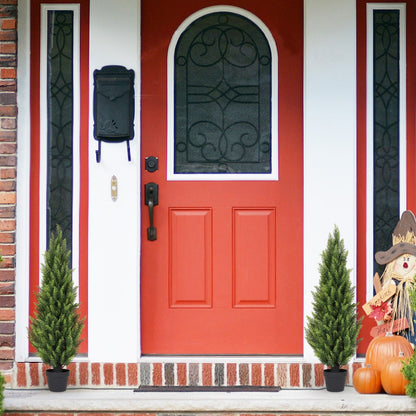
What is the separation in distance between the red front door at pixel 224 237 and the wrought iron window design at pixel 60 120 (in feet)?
1.53

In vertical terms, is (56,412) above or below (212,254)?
below

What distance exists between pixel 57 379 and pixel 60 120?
5.22 ft

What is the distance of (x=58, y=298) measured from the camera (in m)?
4.61

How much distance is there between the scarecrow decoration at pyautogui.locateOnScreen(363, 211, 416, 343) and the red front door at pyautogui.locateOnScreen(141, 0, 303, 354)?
537mm

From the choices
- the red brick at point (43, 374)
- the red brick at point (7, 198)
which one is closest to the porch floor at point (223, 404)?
the red brick at point (43, 374)

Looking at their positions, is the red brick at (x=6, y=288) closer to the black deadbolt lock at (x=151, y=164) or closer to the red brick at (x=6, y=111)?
the red brick at (x=6, y=111)

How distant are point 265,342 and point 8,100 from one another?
2.19 m

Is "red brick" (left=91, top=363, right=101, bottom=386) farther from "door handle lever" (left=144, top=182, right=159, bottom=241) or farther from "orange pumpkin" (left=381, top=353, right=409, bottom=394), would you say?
"orange pumpkin" (left=381, top=353, right=409, bottom=394)

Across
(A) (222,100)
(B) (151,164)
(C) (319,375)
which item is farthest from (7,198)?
(C) (319,375)

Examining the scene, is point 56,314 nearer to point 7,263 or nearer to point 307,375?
point 7,263

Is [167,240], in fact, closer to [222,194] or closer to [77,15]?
[222,194]

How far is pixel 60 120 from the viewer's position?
16.5 ft

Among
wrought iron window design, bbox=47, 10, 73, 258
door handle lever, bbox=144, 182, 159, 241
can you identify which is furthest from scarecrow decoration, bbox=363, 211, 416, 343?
wrought iron window design, bbox=47, 10, 73, 258

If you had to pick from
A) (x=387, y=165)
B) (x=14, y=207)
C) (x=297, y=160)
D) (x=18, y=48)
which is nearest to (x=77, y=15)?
(x=18, y=48)
